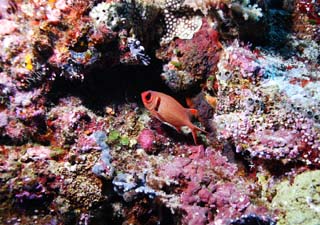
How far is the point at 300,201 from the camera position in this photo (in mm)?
3035

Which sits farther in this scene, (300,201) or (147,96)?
(147,96)

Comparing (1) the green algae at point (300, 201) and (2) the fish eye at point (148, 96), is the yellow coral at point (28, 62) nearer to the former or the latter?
(2) the fish eye at point (148, 96)

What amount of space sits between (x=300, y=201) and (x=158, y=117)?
1.68m

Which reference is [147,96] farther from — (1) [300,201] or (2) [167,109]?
(1) [300,201]

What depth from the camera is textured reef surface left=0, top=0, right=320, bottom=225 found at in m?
3.28

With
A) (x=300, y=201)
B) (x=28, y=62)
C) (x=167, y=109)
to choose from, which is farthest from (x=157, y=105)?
(x=300, y=201)

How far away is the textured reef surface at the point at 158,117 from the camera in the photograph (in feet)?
10.8

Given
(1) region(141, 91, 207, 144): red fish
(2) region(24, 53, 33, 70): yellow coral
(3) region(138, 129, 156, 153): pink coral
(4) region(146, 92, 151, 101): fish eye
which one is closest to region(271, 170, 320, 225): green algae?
(1) region(141, 91, 207, 144): red fish

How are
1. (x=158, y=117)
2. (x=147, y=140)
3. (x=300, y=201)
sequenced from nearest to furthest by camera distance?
(x=300, y=201)
(x=158, y=117)
(x=147, y=140)

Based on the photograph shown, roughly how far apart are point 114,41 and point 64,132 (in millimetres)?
1180

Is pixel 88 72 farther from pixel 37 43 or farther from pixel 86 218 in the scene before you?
pixel 86 218

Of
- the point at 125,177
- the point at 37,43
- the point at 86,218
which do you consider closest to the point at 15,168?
the point at 86,218

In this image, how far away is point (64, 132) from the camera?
3.65 m

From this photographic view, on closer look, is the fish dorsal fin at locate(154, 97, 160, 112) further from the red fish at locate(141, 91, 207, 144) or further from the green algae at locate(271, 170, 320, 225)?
the green algae at locate(271, 170, 320, 225)
